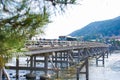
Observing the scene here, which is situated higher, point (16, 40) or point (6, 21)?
point (6, 21)

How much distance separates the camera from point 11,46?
4.82 m

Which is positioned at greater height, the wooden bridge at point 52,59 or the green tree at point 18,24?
the green tree at point 18,24

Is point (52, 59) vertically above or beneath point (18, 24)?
beneath

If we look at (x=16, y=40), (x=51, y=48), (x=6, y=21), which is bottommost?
(x=51, y=48)

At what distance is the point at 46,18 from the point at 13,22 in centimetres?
54

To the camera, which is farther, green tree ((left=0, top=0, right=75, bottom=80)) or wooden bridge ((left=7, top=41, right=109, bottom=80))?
wooden bridge ((left=7, top=41, right=109, bottom=80))

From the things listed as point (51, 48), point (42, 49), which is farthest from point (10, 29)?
point (51, 48)

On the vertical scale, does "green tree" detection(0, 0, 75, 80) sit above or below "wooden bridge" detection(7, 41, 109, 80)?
above

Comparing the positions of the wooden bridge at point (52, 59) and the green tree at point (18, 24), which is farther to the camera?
the wooden bridge at point (52, 59)

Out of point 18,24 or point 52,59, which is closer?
point 18,24

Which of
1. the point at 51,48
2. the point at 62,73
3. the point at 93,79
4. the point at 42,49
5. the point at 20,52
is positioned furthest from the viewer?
the point at 93,79

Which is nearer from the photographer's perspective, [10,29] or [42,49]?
A: [10,29]

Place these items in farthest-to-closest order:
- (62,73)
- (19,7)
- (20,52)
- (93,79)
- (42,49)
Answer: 1. (93,79)
2. (62,73)
3. (42,49)
4. (20,52)
5. (19,7)

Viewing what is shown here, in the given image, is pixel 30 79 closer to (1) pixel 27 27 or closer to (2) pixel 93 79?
(2) pixel 93 79
